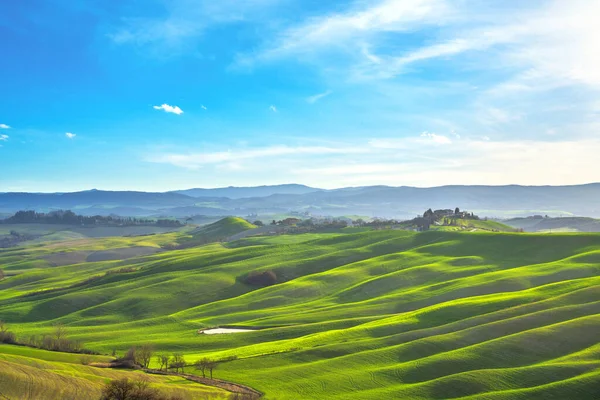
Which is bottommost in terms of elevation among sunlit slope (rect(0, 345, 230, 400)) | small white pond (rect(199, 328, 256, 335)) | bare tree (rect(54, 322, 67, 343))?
bare tree (rect(54, 322, 67, 343))

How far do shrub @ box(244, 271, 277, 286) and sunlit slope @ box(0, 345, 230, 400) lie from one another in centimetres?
8845

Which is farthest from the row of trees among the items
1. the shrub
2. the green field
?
the shrub

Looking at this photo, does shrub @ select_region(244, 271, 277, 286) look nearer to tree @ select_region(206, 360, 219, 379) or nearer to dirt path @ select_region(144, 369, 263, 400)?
tree @ select_region(206, 360, 219, 379)

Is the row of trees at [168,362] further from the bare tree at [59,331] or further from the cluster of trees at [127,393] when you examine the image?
the bare tree at [59,331]

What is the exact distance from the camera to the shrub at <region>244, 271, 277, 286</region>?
163750mm

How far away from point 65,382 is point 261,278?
103 metres

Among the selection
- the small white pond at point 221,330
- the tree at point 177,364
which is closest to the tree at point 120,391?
the tree at point 177,364

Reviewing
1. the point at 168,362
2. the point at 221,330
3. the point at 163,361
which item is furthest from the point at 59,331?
the point at 163,361

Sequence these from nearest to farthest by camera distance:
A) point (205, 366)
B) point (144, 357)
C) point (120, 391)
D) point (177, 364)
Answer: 1. point (120, 391)
2. point (205, 366)
3. point (177, 364)
4. point (144, 357)

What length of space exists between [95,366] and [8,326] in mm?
63141

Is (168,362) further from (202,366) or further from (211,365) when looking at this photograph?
(211,365)

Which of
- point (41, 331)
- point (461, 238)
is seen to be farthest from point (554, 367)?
point (461, 238)

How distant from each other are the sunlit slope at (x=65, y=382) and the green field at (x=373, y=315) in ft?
31.0

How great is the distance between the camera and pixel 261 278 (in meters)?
166
